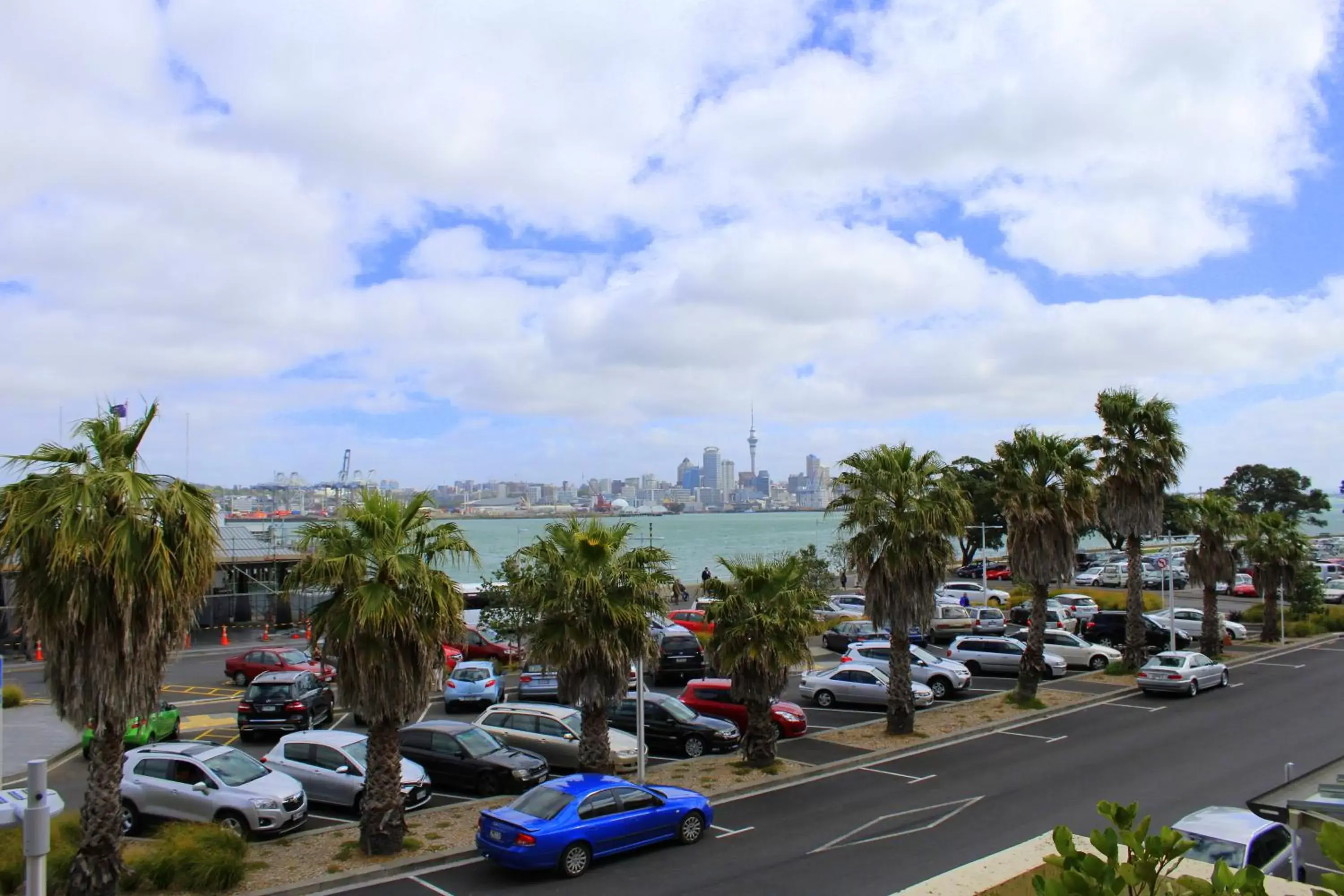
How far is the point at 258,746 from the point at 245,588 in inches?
1383

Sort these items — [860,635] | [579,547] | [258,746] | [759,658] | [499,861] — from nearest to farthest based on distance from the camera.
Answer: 1. [499,861]
2. [579,547]
3. [759,658]
4. [258,746]
5. [860,635]

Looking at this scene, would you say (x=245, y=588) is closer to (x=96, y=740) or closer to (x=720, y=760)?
(x=720, y=760)

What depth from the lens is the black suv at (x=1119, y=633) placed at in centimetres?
3891

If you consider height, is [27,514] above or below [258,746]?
above

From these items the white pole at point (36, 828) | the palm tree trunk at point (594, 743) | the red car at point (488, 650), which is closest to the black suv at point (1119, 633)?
the red car at point (488, 650)

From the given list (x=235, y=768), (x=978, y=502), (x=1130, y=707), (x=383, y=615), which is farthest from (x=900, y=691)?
(x=978, y=502)

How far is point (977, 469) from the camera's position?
279ft

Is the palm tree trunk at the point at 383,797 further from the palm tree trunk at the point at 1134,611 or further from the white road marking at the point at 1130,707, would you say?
the palm tree trunk at the point at 1134,611

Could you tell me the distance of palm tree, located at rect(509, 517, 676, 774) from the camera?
1839cm

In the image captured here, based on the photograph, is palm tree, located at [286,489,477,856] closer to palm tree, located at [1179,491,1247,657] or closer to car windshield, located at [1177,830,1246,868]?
car windshield, located at [1177,830,1246,868]

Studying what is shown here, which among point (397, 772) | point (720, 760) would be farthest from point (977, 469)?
point (397, 772)

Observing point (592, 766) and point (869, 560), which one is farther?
point (869, 560)

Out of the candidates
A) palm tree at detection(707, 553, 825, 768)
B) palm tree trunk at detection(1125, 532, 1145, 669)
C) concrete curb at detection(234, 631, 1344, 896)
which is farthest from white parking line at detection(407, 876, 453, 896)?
palm tree trunk at detection(1125, 532, 1145, 669)

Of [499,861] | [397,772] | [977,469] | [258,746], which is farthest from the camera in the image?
[977,469]
